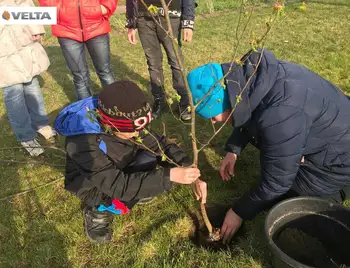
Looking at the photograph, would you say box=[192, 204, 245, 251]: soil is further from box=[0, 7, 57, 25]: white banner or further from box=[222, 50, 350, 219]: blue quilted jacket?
box=[0, 7, 57, 25]: white banner

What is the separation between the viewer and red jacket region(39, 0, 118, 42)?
3.34 meters

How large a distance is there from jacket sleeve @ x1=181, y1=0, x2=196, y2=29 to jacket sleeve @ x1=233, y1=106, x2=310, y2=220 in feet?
6.83

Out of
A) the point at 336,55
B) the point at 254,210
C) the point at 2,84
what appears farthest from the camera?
the point at 336,55

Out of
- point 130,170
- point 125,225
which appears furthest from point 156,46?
point 125,225

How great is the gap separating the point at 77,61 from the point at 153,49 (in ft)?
2.88

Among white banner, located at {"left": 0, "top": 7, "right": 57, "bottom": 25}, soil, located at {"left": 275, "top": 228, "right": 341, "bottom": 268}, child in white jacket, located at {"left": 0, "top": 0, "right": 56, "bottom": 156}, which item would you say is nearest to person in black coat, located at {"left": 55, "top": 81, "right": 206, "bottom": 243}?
soil, located at {"left": 275, "top": 228, "right": 341, "bottom": 268}

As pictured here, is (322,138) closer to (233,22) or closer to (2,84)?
(2,84)

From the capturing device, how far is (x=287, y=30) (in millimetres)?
6918

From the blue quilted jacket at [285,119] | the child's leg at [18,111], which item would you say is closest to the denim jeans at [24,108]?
the child's leg at [18,111]

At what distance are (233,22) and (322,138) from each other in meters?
6.56

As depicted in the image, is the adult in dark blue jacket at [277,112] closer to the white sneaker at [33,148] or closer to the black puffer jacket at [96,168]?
the black puffer jacket at [96,168]

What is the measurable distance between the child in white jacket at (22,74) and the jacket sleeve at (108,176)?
4.66ft

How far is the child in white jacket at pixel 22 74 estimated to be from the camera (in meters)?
3.04

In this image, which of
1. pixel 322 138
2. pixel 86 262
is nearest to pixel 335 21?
pixel 322 138
